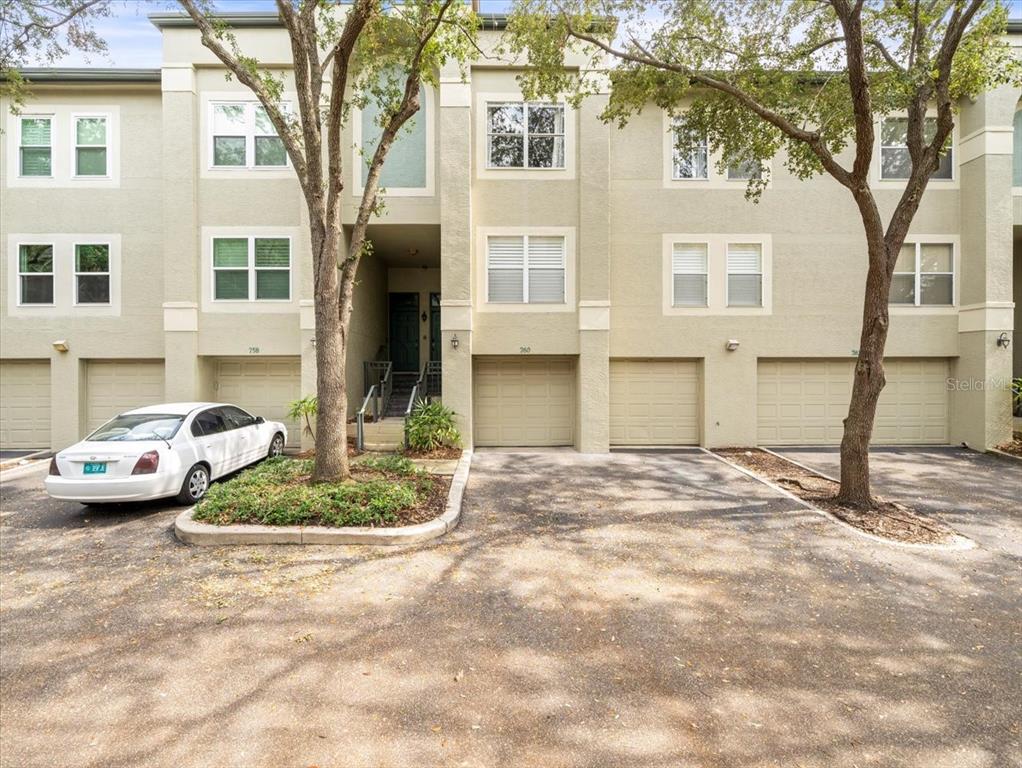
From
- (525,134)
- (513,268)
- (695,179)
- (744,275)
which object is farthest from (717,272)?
(525,134)

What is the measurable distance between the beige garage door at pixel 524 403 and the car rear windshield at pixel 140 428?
20.7 feet

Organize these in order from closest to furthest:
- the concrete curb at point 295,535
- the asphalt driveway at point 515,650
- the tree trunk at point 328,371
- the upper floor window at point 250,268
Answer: the asphalt driveway at point 515,650, the concrete curb at point 295,535, the tree trunk at point 328,371, the upper floor window at point 250,268

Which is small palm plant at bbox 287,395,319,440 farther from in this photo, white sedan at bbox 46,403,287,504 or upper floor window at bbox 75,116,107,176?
upper floor window at bbox 75,116,107,176

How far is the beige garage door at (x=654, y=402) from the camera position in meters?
12.4

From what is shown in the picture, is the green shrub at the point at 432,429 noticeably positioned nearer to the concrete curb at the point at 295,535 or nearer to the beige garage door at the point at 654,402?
the beige garage door at the point at 654,402

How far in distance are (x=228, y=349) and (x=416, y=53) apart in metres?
8.00

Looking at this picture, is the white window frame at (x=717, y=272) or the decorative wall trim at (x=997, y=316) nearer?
the decorative wall trim at (x=997, y=316)

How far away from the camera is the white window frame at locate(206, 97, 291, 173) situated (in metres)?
11.5

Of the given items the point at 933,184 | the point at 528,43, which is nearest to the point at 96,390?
the point at 528,43

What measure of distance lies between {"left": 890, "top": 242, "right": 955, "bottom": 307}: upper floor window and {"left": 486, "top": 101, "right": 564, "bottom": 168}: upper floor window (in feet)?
28.5

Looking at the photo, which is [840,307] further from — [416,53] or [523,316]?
[416,53]

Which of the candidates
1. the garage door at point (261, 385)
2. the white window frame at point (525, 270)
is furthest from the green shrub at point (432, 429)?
the garage door at point (261, 385)

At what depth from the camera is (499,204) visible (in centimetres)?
1159

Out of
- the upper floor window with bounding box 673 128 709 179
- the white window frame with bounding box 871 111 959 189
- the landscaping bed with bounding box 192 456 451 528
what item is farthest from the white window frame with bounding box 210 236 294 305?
the white window frame with bounding box 871 111 959 189
